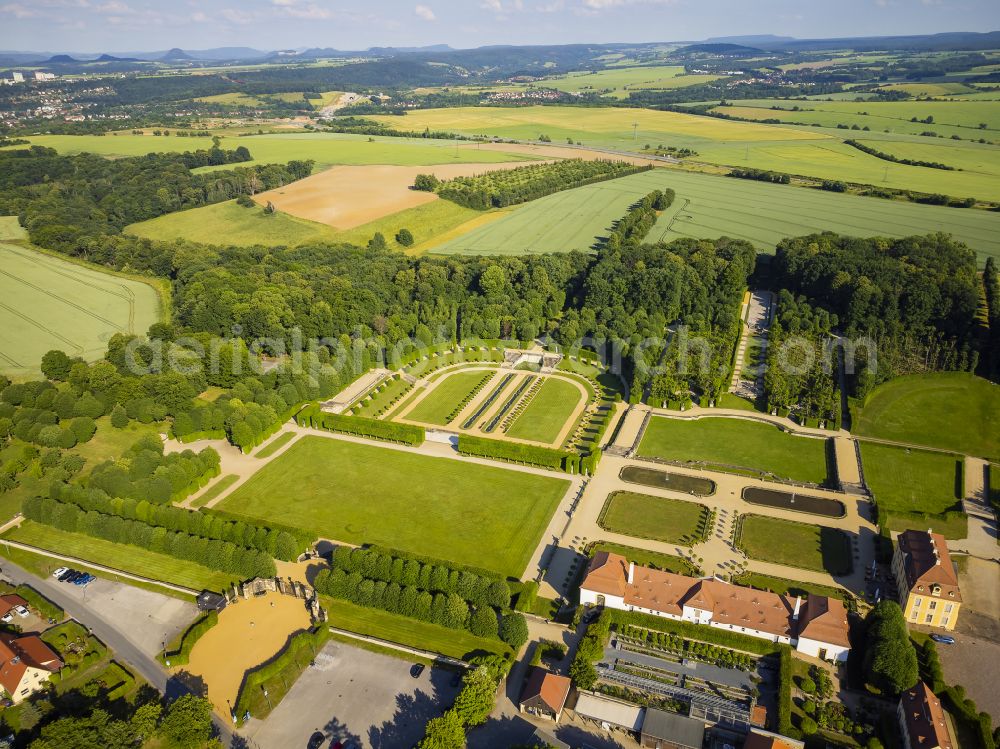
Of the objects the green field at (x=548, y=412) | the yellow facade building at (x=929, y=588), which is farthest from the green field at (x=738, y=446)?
the yellow facade building at (x=929, y=588)

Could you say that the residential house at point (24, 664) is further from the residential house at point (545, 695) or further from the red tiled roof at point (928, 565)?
the red tiled roof at point (928, 565)

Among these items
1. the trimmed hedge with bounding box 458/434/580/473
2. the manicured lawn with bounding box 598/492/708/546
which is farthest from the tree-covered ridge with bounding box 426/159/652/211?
the manicured lawn with bounding box 598/492/708/546

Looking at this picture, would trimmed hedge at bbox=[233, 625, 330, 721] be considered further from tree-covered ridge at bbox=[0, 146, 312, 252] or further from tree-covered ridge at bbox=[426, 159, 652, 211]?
tree-covered ridge at bbox=[426, 159, 652, 211]

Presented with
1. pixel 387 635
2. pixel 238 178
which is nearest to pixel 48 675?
pixel 387 635

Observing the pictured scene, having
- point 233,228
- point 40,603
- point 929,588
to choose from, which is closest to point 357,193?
point 233,228

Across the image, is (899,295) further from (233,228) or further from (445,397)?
(233,228)
